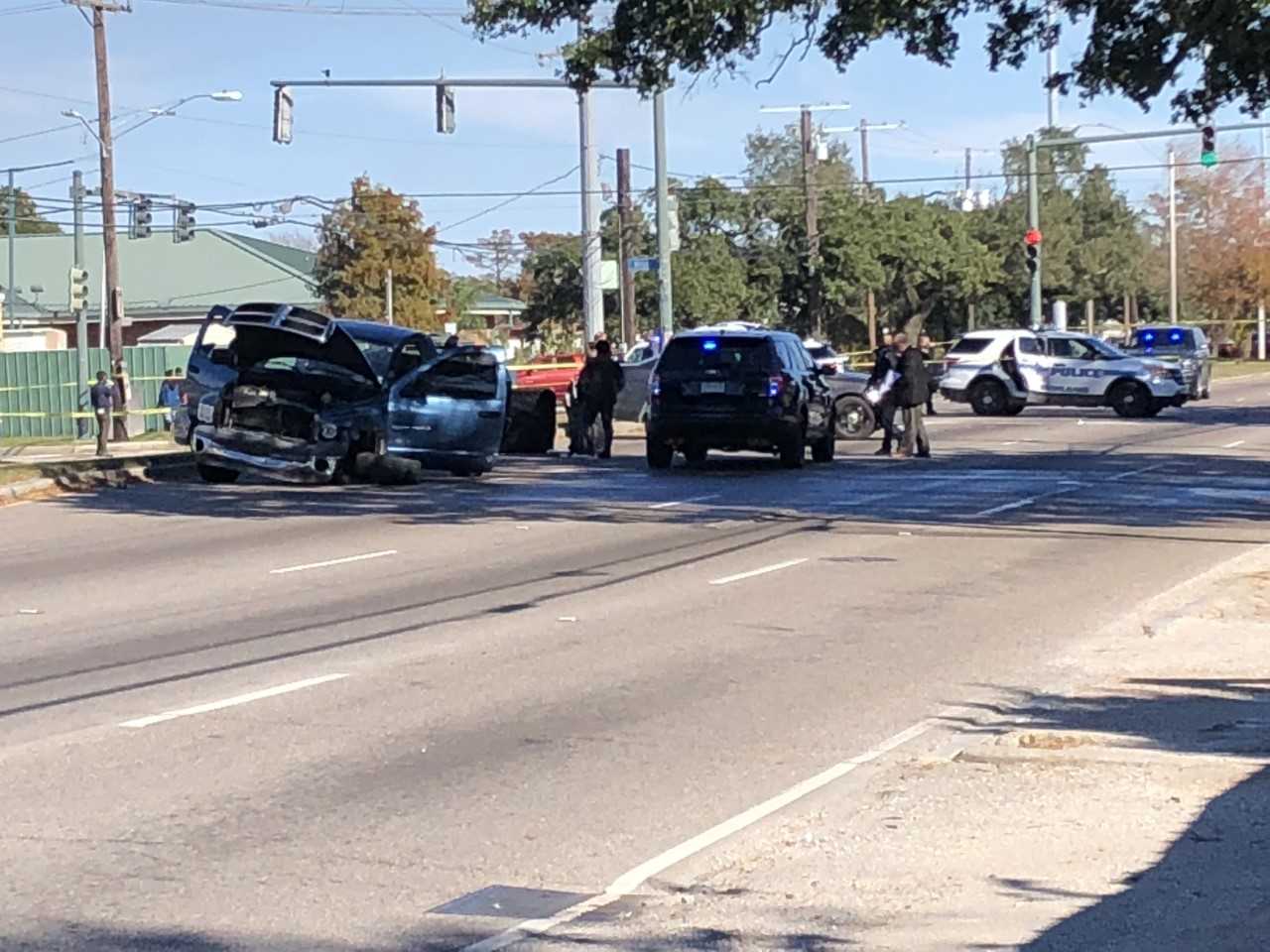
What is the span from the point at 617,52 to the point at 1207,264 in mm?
75694

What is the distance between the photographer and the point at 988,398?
1703 inches

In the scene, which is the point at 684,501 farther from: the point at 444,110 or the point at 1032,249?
the point at 1032,249

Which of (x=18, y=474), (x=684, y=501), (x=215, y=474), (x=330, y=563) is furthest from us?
(x=215, y=474)

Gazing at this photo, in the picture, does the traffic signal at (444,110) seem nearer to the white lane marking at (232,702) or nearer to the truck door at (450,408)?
the truck door at (450,408)

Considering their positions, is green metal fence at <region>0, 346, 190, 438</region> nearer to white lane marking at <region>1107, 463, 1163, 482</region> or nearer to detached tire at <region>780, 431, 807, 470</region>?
detached tire at <region>780, 431, 807, 470</region>

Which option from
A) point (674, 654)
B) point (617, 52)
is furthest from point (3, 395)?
point (674, 654)

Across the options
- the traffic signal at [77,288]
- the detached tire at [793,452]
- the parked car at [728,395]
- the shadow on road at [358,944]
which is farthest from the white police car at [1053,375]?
the shadow on road at [358,944]

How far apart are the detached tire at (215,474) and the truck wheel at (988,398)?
20915mm

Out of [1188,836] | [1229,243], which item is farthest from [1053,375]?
[1229,243]

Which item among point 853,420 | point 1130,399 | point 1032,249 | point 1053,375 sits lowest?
point 853,420

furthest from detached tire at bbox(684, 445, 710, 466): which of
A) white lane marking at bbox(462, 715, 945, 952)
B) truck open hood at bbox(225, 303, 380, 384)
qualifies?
white lane marking at bbox(462, 715, 945, 952)

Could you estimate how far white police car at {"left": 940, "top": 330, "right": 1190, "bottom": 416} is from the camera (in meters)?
41.4

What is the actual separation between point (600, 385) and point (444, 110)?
681 cm

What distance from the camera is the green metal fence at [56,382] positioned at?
56.8 metres
